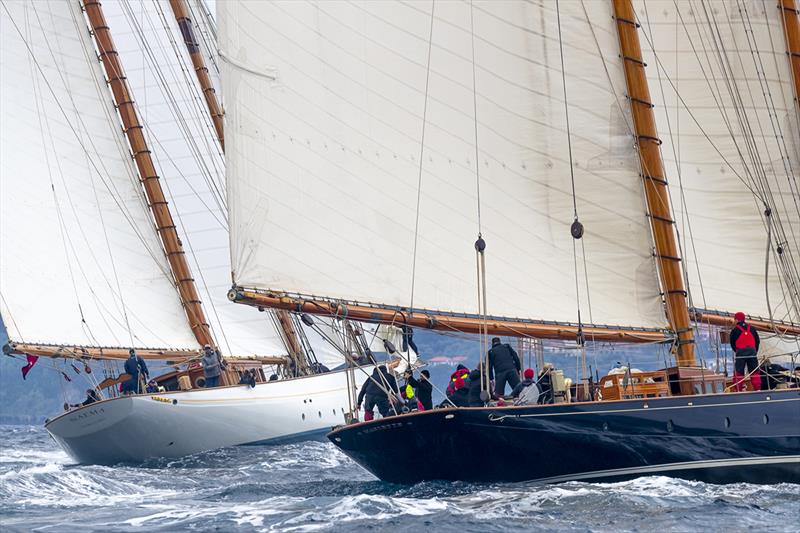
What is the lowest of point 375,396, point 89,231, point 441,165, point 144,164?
point 375,396

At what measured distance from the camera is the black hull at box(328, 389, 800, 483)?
22.2 m

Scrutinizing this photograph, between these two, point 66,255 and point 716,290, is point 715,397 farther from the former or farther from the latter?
point 66,255

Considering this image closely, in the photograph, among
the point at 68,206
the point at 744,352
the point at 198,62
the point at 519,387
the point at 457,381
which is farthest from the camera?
the point at 198,62

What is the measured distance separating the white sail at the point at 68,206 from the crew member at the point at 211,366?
1.88 m

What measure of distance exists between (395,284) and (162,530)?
273 inches

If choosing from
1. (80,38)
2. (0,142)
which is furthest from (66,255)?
(80,38)

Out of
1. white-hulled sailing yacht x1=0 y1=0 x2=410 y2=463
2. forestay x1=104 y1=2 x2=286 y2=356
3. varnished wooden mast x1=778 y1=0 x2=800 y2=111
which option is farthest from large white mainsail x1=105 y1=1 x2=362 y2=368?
varnished wooden mast x1=778 y1=0 x2=800 y2=111

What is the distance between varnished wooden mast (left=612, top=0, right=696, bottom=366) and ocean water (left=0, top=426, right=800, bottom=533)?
367cm

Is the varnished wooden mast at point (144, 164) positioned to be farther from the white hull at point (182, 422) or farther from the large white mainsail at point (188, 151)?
the white hull at point (182, 422)

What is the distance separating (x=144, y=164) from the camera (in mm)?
41875

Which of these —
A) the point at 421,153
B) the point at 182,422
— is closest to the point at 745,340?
the point at 421,153

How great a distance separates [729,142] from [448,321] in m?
7.56

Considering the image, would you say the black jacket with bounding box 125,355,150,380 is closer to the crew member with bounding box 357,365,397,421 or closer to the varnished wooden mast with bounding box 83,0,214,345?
the varnished wooden mast with bounding box 83,0,214,345

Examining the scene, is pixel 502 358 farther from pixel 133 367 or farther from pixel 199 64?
pixel 199 64
